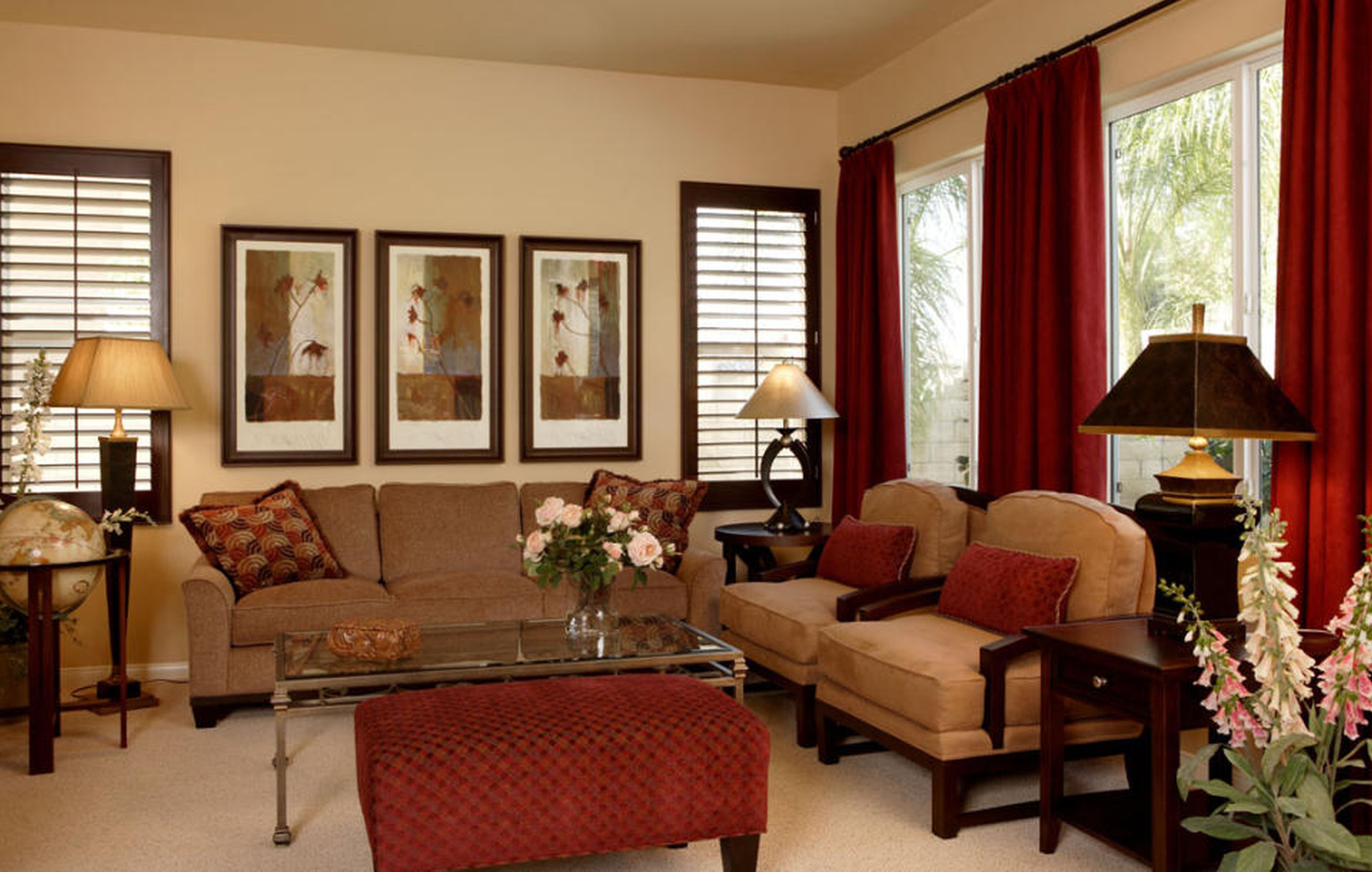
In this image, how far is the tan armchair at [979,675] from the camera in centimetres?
366

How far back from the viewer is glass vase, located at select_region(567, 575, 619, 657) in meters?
4.10

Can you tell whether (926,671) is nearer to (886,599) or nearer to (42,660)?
(886,599)

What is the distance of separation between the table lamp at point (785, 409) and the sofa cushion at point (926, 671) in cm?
163

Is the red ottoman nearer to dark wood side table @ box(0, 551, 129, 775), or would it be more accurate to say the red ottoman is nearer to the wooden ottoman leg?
the wooden ottoman leg

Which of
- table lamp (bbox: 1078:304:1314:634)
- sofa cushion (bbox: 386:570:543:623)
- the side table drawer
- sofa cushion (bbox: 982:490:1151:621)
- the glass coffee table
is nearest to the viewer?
the side table drawer

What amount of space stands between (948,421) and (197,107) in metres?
4.02

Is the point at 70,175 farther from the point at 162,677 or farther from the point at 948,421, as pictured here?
the point at 948,421

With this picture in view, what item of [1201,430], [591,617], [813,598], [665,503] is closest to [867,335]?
[665,503]

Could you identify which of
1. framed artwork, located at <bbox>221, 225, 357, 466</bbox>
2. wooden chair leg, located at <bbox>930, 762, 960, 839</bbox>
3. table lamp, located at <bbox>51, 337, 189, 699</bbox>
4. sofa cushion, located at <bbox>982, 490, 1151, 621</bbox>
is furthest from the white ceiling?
wooden chair leg, located at <bbox>930, 762, 960, 839</bbox>

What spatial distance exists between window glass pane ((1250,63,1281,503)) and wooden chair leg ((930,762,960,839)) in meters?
1.44

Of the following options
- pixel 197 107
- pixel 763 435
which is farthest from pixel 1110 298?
Result: pixel 197 107

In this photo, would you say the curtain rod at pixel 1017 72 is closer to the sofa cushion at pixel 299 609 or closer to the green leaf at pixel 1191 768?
the green leaf at pixel 1191 768

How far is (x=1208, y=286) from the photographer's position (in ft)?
14.2

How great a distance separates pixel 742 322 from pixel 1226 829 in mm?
4758
